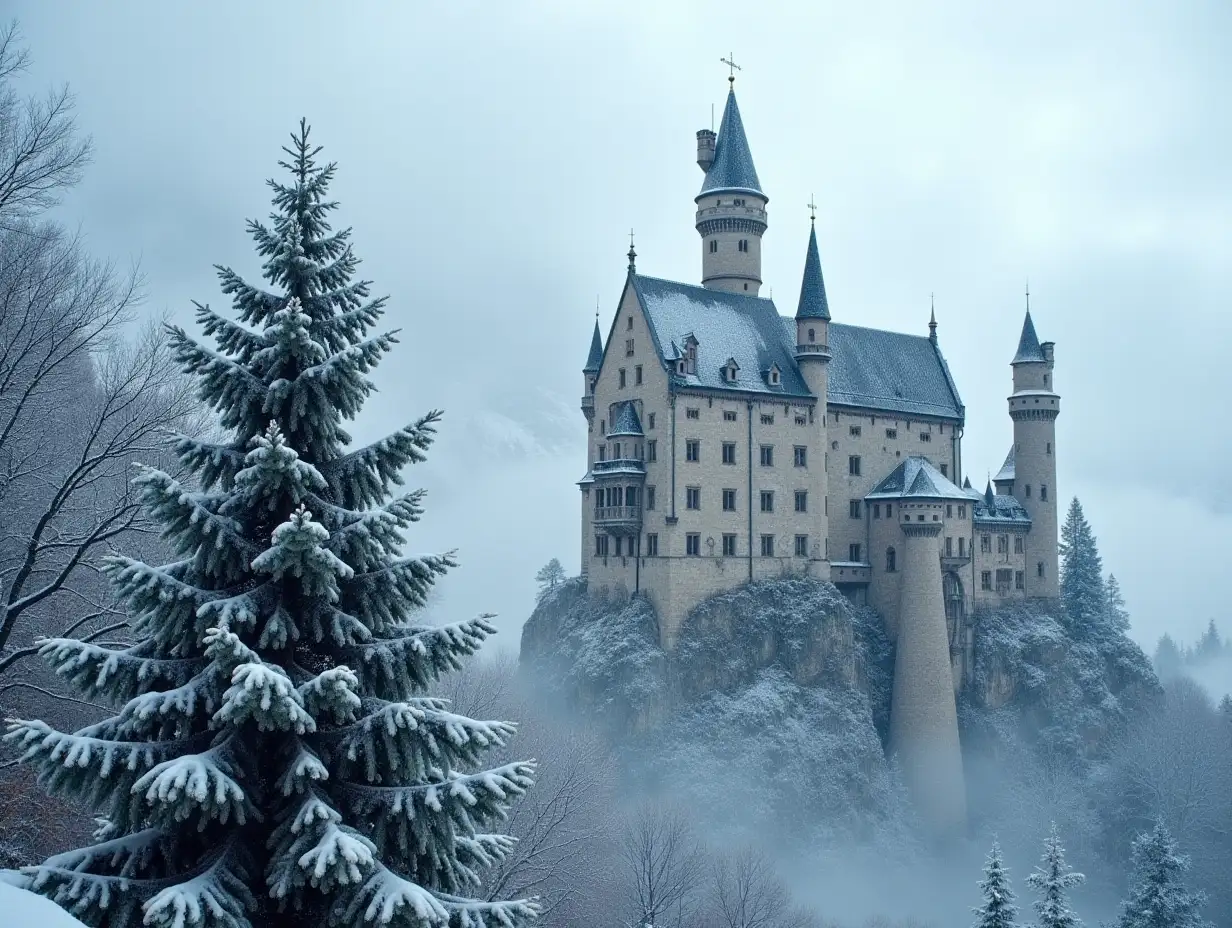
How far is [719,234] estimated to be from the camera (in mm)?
72875

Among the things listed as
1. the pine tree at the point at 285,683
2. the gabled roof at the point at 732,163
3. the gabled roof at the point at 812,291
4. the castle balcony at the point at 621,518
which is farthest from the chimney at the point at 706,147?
the pine tree at the point at 285,683

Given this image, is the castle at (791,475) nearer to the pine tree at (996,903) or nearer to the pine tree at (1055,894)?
the pine tree at (996,903)

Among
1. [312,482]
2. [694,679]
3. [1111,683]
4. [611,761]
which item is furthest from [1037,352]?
[312,482]

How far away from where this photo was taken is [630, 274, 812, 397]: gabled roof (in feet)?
206

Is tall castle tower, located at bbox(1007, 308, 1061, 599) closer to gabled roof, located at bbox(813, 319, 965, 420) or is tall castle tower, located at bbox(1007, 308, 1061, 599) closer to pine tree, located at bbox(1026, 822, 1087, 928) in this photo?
gabled roof, located at bbox(813, 319, 965, 420)

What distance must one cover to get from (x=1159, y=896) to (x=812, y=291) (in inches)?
1534

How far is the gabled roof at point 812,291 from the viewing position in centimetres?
6675

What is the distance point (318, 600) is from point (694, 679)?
50703 millimetres

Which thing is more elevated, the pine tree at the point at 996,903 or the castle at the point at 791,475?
the castle at the point at 791,475

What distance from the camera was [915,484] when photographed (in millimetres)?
68375

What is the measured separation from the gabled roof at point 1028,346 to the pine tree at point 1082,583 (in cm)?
1892

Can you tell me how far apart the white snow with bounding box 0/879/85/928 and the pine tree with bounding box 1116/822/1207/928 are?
5472 cm

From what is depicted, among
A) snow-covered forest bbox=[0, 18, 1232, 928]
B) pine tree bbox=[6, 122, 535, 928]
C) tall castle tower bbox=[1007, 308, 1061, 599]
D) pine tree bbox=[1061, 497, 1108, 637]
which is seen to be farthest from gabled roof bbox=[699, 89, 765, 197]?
pine tree bbox=[6, 122, 535, 928]

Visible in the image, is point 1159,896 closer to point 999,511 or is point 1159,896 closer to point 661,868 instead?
point 661,868
